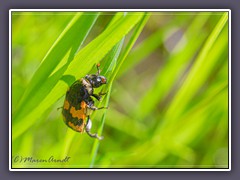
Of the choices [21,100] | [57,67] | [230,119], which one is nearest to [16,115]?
[21,100]

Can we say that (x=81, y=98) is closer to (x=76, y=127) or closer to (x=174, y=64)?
(x=76, y=127)

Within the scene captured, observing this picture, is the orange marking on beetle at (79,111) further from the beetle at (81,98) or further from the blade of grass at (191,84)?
the blade of grass at (191,84)

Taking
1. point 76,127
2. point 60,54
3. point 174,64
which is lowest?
point 76,127

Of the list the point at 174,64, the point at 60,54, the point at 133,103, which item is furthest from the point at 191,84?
the point at 60,54

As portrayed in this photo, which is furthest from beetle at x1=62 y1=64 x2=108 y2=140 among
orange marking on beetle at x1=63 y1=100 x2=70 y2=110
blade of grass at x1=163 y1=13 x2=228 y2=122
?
blade of grass at x1=163 y1=13 x2=228 y2=122

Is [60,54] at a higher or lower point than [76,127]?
higher

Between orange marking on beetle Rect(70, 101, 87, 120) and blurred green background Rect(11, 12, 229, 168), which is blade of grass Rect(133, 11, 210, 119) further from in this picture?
orange marking on beetle Rect(70, 101, 87, 120)
